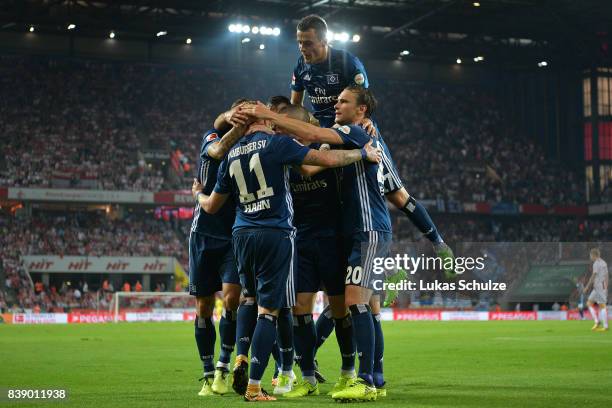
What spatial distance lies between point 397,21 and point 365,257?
133ft

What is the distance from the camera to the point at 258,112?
7.68 metres

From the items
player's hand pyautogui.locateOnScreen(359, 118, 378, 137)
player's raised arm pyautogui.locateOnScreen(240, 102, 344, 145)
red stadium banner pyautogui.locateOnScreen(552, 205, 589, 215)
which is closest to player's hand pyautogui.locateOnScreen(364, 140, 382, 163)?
player's hand pyautogui.locateOnScreen(359, 118, 378, 137)

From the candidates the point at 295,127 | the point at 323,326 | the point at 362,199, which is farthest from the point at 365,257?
the point at 323,326

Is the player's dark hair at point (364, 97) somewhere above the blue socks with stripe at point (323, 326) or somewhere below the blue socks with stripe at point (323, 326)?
above

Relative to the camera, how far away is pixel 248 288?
8078 millimetres

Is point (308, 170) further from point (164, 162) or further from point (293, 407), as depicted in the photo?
point (164, 162)

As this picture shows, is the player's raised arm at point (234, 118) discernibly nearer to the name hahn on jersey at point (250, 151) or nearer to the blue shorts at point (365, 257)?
the name hahn on jersey at point (250, 151)

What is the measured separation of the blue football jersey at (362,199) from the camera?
812cm

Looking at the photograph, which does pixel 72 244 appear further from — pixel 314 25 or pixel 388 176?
pixel 388 176

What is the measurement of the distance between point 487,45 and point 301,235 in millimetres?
45546

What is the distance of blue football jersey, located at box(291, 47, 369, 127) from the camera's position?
9.49m

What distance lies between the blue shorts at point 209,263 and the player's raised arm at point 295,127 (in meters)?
1.64

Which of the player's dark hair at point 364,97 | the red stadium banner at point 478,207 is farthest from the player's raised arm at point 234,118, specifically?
the red stadium banner at point 478,207

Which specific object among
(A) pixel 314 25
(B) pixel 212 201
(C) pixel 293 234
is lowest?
(C) pixel 293 234
